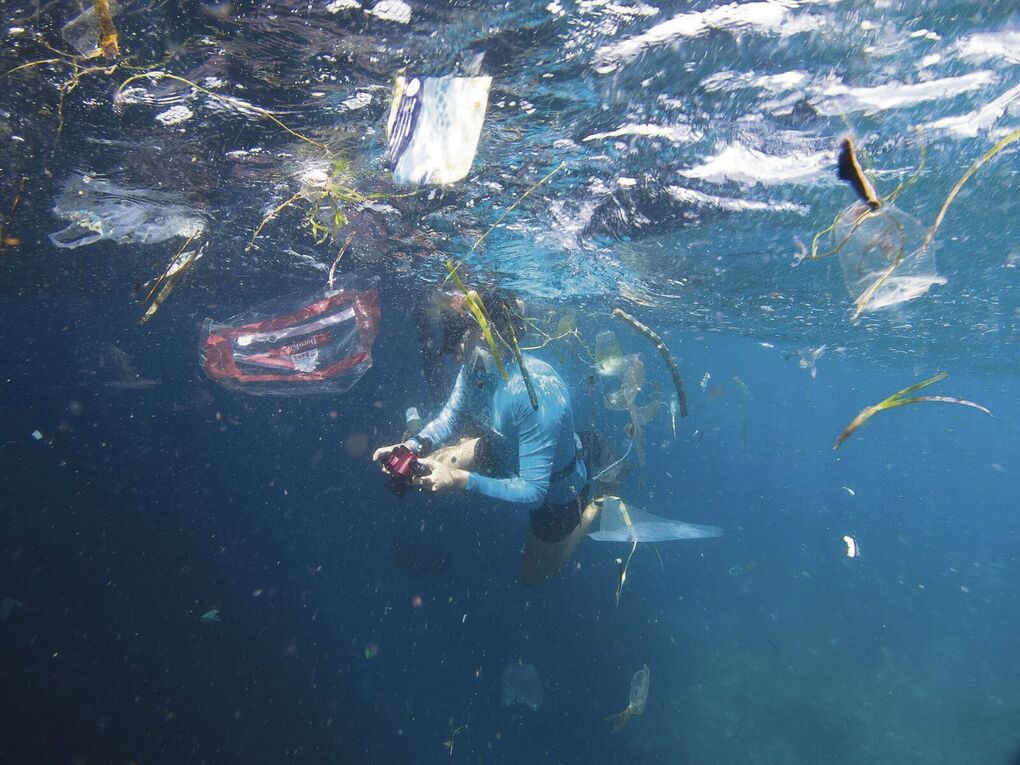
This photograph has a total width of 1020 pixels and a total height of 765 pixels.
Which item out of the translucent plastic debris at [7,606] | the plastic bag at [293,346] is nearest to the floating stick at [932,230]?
the plastic bag at [293,346]

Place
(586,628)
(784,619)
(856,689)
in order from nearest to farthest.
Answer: (586,628) < (856,689) < (784,619)

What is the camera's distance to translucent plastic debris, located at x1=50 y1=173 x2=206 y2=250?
25.3ft

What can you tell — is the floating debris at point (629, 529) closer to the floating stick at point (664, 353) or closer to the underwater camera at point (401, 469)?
the floating stick at point (664, 353)

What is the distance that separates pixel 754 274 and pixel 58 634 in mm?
21512

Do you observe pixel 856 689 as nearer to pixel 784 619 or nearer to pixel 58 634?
pixel 784 619

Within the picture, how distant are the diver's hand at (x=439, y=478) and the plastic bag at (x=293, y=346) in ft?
13.1

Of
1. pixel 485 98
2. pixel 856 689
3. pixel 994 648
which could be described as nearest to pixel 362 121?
pixel 485 98

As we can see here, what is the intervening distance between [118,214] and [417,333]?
19.8ft

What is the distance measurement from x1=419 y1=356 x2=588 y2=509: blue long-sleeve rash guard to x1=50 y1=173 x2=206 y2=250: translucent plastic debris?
260 inches

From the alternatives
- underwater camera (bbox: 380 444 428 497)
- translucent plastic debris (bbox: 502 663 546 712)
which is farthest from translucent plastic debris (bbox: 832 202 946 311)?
translucent plastic debris (bbox: 502 663 546 712)

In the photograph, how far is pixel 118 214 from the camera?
28.8ft

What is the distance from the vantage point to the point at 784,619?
2497 cm

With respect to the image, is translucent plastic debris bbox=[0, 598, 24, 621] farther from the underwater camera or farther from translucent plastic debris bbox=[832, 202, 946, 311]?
translucent plastic debris bbox=[832, 202, 946, 311]

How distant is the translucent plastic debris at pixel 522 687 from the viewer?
13.6 meters
